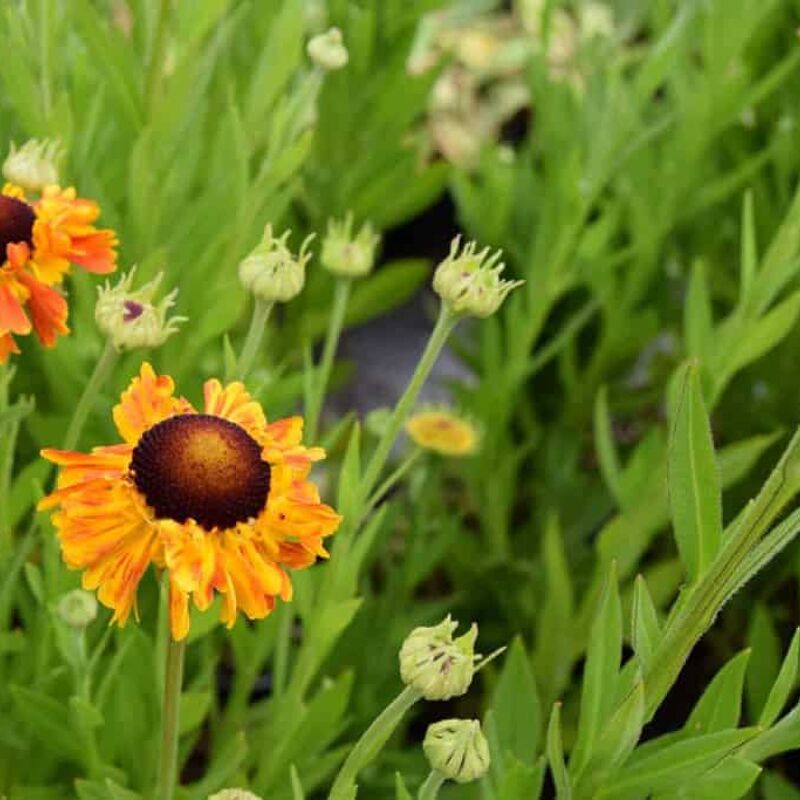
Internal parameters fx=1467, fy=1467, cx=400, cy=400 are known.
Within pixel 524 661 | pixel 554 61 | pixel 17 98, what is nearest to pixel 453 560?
pixel 524 661

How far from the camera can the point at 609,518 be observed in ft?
3.66

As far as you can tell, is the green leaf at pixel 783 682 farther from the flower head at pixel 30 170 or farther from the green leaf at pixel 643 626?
the flower head at pixel 30 170

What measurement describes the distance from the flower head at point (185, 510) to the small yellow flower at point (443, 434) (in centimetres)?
40

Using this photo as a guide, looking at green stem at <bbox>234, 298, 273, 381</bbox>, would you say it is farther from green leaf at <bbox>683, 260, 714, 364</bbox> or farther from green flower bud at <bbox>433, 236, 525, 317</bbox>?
green leaf at <bbox>683, 260, 714, 364</bbox>

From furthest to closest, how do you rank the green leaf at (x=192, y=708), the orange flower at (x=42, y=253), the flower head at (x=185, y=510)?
the green leaf at (x=192, y=708), the orange flower at (x=42, y=253), the flower head at (x=185, y=510)

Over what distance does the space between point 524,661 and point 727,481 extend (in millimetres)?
243

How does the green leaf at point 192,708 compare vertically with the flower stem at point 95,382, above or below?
below

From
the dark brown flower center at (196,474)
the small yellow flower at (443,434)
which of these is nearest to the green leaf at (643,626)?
the dark brown flower center at (196,474)

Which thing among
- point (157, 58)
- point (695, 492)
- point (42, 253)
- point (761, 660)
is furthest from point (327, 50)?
point (761, 660)

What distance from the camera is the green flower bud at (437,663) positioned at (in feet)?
1.48

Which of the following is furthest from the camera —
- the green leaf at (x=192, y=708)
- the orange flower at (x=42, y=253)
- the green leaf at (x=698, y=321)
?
the green leaf at (x=698, y=321)

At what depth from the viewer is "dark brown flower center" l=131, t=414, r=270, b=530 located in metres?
0.44

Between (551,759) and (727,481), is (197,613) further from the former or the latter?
(727,481)

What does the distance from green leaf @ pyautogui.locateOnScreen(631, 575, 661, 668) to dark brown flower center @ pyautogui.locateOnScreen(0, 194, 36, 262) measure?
0.26 metres
